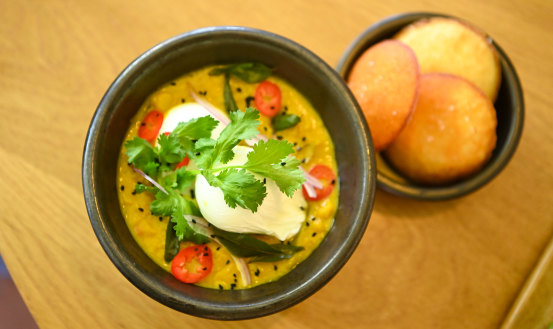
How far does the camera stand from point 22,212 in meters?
1.91

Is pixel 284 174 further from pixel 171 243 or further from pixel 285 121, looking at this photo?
pixel 171 243

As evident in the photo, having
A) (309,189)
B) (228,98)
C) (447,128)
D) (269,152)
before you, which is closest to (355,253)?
(309,189)

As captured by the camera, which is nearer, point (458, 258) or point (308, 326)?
point (308, 326)

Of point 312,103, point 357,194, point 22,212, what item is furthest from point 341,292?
point 22,212

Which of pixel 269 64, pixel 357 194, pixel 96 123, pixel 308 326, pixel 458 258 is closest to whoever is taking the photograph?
pixel 96 123

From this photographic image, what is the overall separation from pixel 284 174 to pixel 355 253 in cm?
71

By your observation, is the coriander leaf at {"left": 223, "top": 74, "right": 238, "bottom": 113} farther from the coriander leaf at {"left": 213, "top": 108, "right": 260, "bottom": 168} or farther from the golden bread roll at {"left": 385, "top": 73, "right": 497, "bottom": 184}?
the golden bread roll at {"left": 385, "top": 73, "right": 497, "bottom": 184}

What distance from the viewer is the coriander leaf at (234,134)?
1522mm

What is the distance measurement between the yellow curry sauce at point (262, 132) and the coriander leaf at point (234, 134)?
0.81ft

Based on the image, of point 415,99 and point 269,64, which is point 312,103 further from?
point 415,99

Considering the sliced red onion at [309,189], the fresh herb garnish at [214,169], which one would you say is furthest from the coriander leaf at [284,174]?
the sliced red onion at [309,189]

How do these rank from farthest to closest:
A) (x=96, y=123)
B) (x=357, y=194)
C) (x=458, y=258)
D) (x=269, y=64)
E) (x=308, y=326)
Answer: (x=458, y=258)
(x=308, y=326)
(x=269, y=64)
(x=357, y=194)
(x=96, y=123)

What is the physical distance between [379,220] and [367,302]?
37 cm

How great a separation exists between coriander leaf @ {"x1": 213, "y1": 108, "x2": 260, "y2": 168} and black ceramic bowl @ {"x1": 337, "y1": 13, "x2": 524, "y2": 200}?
0.62 m
